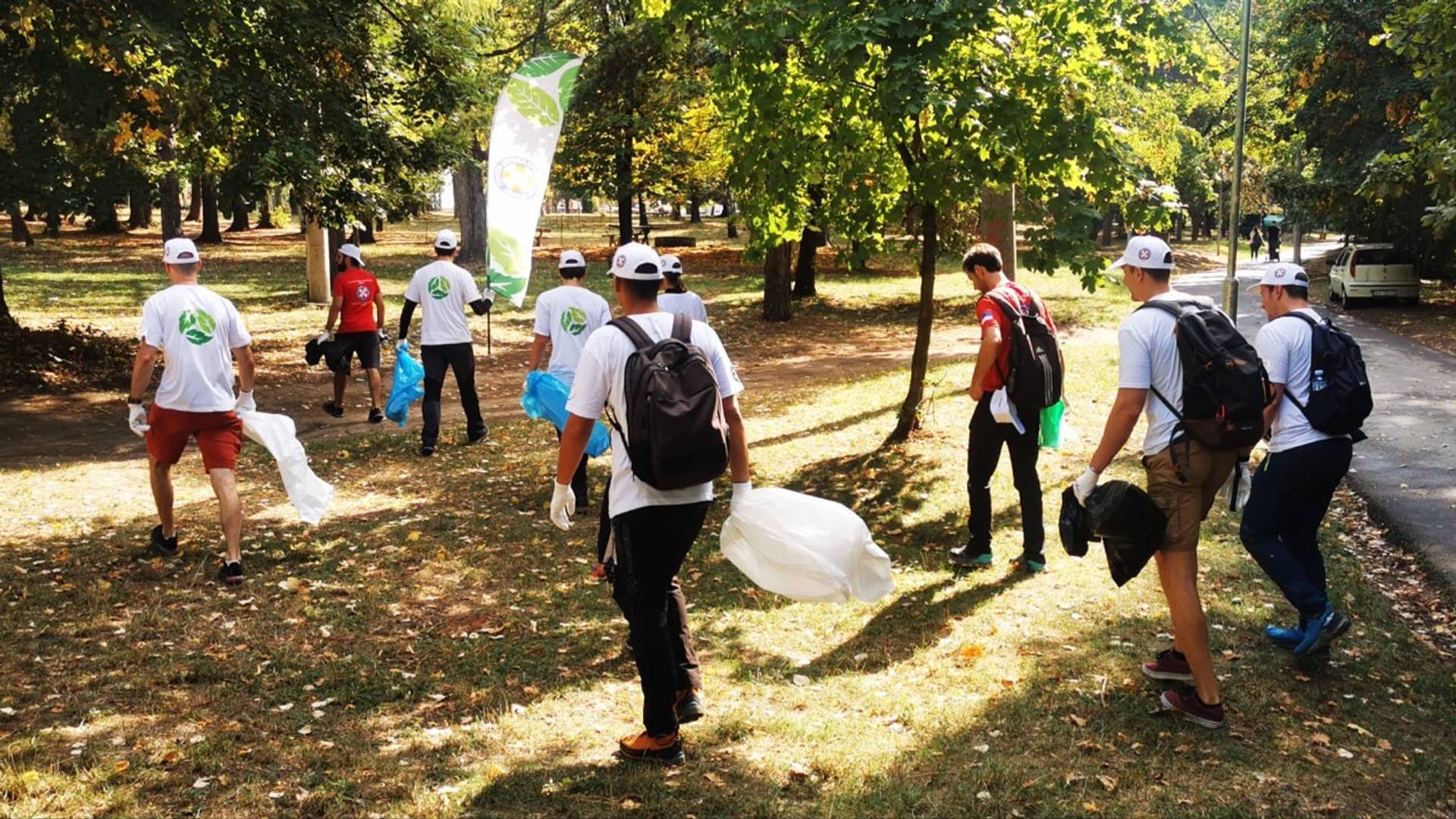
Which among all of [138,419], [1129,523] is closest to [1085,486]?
[1129,523]

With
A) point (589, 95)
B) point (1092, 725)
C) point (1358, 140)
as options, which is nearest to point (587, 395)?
point (1092, 725)

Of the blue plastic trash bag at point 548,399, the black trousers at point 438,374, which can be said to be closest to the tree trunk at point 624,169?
the black trousers at point 438,374

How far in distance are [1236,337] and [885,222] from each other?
21.6 feet

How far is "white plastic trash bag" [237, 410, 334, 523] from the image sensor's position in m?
6.95

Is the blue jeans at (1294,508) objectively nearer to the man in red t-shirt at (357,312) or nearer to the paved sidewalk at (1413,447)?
the paved sidewalk at (1413,447)

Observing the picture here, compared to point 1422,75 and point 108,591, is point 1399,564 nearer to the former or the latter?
point 1422,75

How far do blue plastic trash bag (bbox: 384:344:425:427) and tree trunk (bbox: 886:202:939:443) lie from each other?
14.5ft

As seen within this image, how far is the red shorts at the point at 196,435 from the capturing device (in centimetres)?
682

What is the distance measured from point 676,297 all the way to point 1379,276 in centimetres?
2470

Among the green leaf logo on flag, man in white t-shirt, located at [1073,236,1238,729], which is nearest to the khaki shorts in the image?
man in white t-shirt, located at [1073,236,1238,729]

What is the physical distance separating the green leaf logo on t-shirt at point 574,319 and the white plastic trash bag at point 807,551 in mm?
3688

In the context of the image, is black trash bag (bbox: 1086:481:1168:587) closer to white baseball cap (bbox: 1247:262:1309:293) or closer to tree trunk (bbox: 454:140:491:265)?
white baseball cap (bbox: 1247:262:1309:293)

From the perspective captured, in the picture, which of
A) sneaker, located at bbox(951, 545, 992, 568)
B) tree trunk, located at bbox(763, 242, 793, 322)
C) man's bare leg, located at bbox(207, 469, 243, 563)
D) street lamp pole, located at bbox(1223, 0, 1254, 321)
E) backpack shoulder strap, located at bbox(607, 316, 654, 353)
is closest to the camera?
backpack shoulder strap, located at bbox(607, 316, 654, 353)

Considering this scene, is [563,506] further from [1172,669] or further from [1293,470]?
[1293,470]
